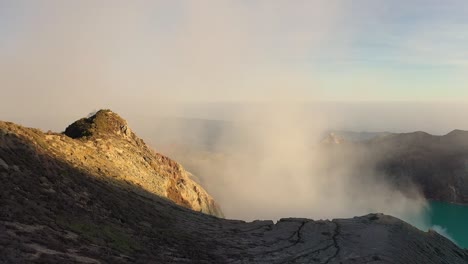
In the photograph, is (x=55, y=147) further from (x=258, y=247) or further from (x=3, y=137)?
(x=258, y=247)

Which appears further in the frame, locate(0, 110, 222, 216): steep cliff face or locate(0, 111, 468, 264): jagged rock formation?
locate(0, 110, 222, 216): steep cliff face

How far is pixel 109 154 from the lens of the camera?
87875mm

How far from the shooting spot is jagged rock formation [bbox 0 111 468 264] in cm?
3625

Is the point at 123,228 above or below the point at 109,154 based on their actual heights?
below

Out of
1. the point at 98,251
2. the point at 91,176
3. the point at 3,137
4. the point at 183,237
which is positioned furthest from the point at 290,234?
the point at 3,137

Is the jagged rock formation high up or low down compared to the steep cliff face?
down

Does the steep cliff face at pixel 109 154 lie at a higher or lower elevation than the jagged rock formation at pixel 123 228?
higher

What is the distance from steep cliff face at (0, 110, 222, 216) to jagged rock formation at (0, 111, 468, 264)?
41 cm

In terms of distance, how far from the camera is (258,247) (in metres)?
62.1

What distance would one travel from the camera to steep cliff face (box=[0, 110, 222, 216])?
62.1 metres

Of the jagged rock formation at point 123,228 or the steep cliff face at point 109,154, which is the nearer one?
the jagged rock formation at point 123,228

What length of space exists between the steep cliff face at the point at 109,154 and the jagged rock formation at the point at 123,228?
41cm

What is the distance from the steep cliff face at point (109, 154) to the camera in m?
62.1

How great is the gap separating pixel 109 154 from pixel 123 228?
1521 inches
